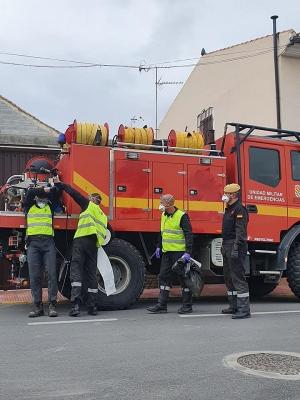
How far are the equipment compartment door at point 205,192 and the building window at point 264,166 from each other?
658 millimetres

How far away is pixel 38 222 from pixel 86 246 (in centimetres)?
77

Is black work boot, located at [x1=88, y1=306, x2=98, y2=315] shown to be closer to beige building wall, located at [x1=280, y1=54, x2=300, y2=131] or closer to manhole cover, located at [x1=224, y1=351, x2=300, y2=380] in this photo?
manhole cover, located at [x1=224, y1=351, x2=300, y2=380]

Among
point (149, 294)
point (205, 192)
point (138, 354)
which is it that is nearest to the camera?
point (138, 354)

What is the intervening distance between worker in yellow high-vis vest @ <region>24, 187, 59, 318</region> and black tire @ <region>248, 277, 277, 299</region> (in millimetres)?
4348

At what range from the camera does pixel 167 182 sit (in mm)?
8703

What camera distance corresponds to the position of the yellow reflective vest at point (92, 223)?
770 cm

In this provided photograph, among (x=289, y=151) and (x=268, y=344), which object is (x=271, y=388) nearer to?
(x=268, y=344)

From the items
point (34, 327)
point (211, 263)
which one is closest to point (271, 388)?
point (34, 327)

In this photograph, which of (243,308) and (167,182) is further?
(167,182)

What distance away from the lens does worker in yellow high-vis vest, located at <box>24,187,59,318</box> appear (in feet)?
25.0

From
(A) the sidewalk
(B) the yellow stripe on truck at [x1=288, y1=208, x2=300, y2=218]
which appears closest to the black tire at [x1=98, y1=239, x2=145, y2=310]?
(A) the sidewalk

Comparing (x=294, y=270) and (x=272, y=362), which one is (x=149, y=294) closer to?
(x=294, y=270)

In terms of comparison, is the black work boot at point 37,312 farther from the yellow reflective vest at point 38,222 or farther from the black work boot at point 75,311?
the yellow reflective vest at point 38,222

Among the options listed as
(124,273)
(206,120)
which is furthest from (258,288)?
(206,120)
